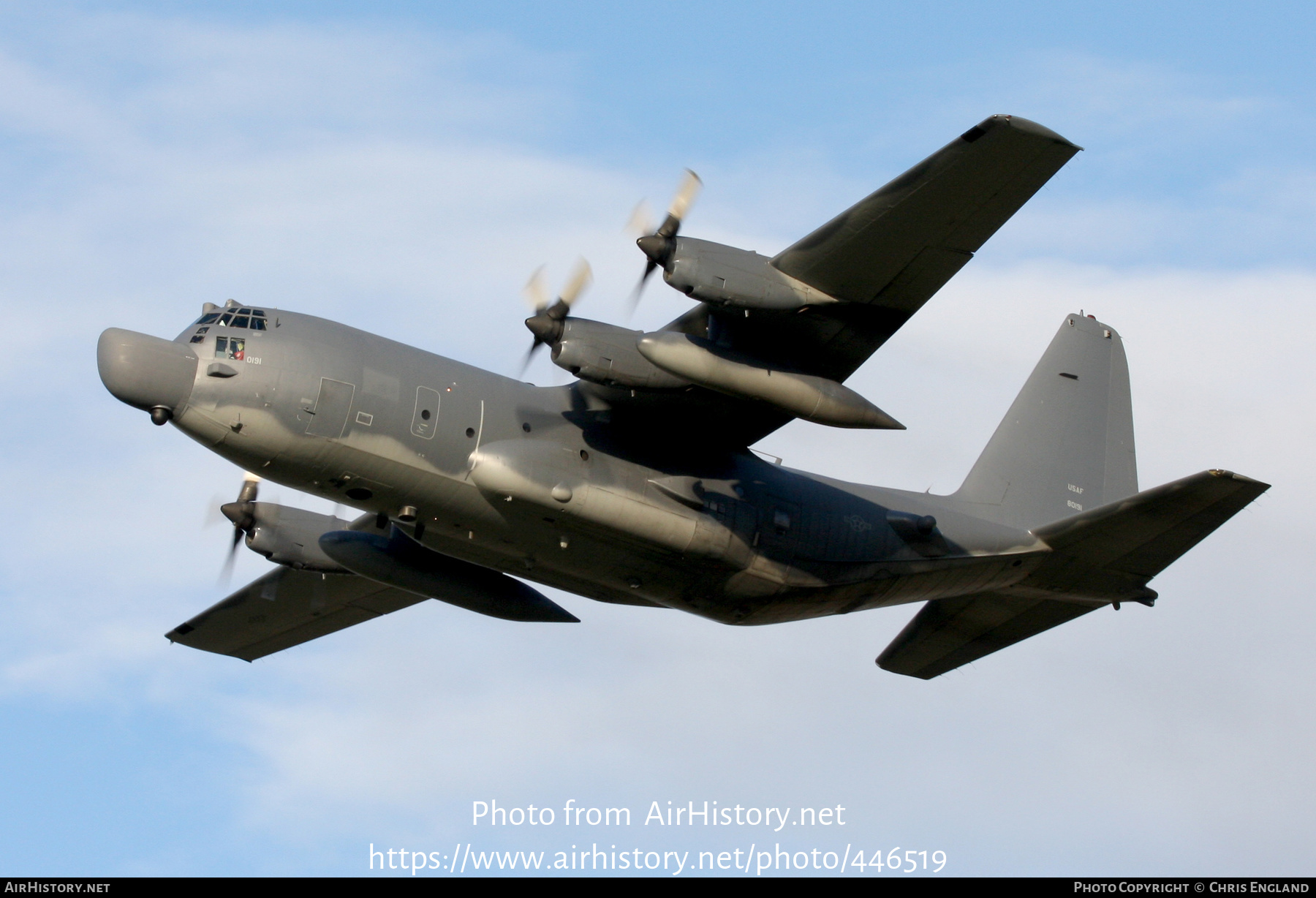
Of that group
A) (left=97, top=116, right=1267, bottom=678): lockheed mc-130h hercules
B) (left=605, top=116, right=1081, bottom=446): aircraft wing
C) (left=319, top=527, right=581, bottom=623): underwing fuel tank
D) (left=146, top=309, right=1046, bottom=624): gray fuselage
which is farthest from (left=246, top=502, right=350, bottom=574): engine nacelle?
(left=605, top=116, right=1081, bottom=446): aircraft wing

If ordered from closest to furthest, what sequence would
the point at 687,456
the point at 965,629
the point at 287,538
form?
the point at 687,456 → the point at 287,538 → the point at 965,629

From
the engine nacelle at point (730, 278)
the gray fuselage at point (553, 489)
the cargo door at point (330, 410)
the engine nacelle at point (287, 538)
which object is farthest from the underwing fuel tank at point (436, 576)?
the engine nacelle at point (730, 278)

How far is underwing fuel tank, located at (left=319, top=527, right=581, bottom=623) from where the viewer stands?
69.5 feet

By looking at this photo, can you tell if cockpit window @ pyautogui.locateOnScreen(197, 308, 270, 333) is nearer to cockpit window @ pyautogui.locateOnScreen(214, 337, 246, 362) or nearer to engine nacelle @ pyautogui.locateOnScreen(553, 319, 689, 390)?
cockpit window @ pyautogui.locateOnScreen(214, 337, 246, 362)

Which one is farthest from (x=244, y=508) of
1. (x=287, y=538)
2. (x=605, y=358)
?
(x=605, y=358)

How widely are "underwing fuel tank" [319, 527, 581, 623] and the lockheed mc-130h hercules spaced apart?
0.11 ft

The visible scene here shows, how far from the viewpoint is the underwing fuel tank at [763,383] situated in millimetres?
17625

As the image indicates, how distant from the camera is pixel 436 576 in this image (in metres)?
21.4

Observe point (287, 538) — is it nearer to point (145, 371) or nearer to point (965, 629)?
point (145, 371)

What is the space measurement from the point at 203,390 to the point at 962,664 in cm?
1229

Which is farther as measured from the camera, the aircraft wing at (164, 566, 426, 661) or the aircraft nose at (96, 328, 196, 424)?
the aircraft wing at (164, 566, 426, 661)

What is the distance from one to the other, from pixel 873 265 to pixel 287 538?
31.9ft

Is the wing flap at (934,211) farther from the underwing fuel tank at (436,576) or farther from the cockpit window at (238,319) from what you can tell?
the underwing fuel tank at (436,576)

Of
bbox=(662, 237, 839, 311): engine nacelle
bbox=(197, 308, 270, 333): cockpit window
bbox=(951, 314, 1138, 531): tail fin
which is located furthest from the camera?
bbox=(951, 314, 1138, 531): tail fin
